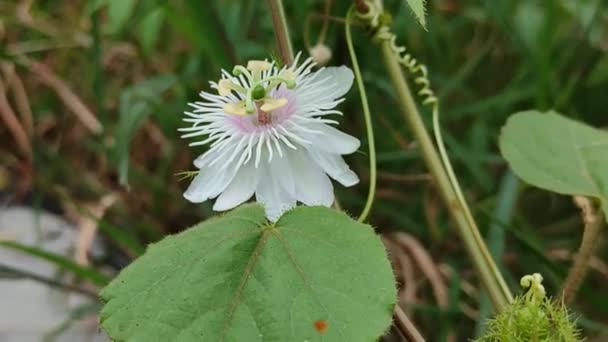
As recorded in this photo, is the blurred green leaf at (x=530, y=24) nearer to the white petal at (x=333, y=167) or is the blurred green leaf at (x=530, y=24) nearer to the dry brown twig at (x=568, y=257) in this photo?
the dry brown twig at (x=568, y=257)

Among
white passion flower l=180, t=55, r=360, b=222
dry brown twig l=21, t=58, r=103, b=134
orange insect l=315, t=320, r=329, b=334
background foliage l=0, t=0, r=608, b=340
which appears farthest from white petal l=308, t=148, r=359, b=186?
dry brown twig l=21, t=58, r=103, b=134

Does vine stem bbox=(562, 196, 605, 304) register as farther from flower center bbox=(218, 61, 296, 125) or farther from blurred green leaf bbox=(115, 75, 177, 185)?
blurred green leaf bbox=(115, 75, 177, 185)

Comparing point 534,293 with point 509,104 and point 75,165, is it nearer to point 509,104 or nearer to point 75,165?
point 509,104

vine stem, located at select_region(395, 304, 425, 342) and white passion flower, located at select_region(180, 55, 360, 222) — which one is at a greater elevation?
white passion flower, located at select_region(180, 55, 360, 222)

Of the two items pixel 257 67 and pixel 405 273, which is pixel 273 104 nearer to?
pixel 257 67

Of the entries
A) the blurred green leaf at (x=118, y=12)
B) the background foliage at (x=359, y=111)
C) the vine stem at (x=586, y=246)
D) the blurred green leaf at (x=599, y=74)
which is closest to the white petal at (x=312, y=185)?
the vine stem at (x=586, y=246)

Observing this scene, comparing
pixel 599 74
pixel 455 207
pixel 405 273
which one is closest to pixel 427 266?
pixel 405 273

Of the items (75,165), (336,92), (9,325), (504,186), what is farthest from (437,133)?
(75,165)
